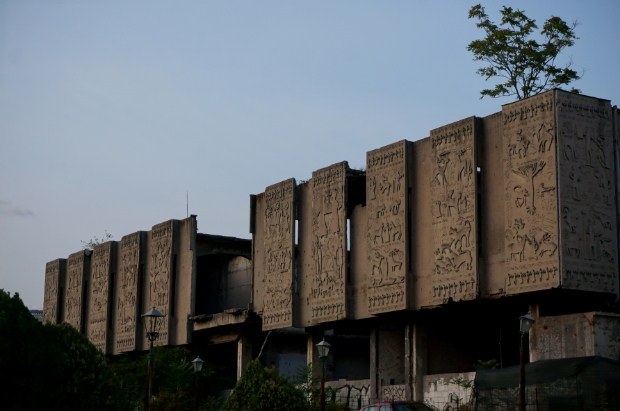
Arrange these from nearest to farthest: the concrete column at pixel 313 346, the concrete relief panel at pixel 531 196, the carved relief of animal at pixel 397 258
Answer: the concrete relief panel at pixel 531 196
the carved relief of animal at pixel 397 258
the concrete column at pixel 313 346

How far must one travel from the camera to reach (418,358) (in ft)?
87.1

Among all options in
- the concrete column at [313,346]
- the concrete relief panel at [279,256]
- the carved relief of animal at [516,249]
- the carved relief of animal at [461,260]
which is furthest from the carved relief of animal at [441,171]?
the concrete column at [313,346]

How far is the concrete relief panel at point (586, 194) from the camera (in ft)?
70.0

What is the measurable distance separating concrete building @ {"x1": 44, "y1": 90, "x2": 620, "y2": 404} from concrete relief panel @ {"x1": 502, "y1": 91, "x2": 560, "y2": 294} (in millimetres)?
37

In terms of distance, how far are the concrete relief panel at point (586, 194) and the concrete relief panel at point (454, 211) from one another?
2.84 m

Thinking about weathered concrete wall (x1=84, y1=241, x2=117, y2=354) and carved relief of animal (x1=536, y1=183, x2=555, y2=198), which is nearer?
carved relief of animal (x1=536, y1=183, x2=555, y2=198)

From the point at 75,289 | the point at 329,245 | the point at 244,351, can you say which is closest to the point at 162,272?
the point at 244,351

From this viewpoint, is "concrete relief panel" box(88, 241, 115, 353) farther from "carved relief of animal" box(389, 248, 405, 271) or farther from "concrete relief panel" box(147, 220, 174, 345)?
"carved relief of animal" box(389, 248, 405, 271)

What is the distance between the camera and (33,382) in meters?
21.9

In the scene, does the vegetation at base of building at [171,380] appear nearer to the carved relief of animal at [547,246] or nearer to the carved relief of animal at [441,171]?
the carved relief of animal at [441,171]

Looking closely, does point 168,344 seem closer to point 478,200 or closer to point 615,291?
point 478,200

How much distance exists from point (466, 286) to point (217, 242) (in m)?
16.8

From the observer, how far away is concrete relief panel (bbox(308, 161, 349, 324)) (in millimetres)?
28484

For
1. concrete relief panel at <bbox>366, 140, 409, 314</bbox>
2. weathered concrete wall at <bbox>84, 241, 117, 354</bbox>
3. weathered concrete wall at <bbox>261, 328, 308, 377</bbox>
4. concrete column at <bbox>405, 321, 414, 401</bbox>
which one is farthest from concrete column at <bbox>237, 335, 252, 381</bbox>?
concrete column at <bbox>405, 321, 414, 401</bbox>
